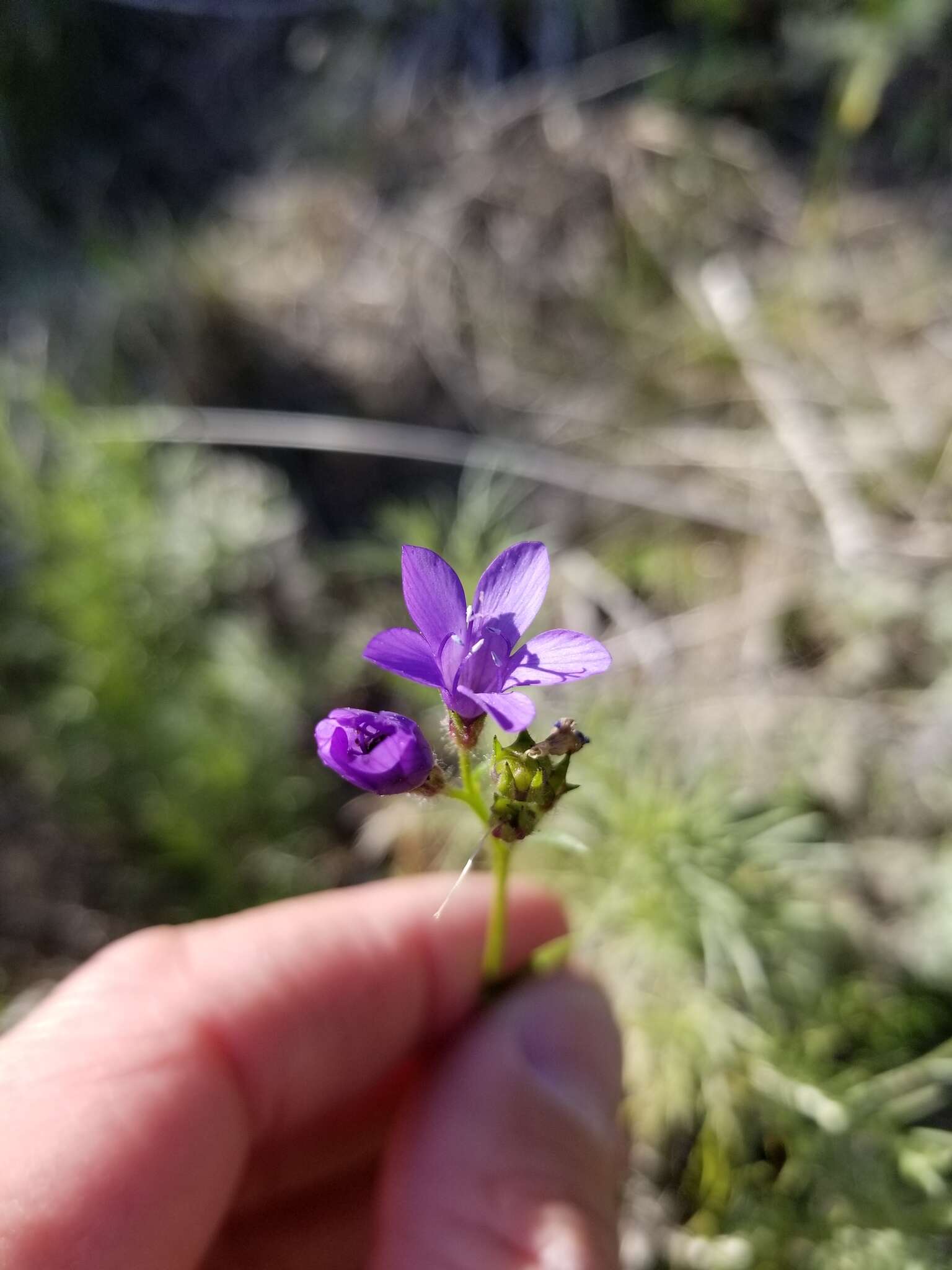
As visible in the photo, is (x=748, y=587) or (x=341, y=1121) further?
(x=748, y=587)

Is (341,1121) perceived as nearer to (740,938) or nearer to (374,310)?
(740,938)

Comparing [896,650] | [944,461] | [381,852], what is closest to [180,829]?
[381,852]

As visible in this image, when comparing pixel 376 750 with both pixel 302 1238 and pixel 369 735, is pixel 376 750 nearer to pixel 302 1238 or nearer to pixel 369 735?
pixel 369 735

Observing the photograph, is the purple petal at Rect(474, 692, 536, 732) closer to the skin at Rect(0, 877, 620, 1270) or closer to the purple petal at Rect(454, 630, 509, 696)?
the purple petal at Rect(454, 630, 509, 696)

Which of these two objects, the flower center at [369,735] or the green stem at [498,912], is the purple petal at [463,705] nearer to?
the flower center at [369,735]

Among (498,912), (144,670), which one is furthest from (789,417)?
(498,912)

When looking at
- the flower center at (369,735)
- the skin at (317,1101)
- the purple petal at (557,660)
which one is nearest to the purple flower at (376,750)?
the flower center at (369,735)

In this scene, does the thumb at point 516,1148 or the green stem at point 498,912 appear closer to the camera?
the green stem at point 498,912
